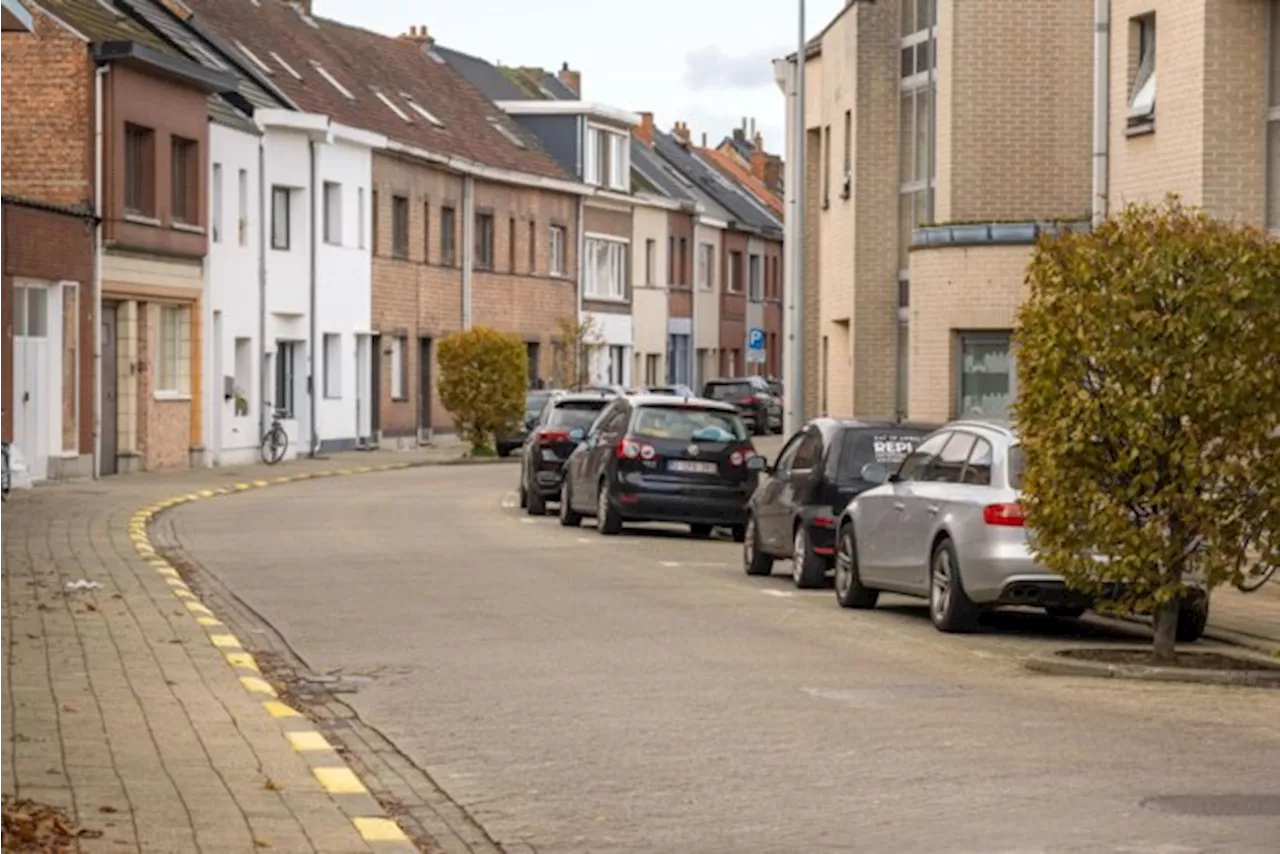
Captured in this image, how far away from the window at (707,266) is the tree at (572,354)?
709 inches

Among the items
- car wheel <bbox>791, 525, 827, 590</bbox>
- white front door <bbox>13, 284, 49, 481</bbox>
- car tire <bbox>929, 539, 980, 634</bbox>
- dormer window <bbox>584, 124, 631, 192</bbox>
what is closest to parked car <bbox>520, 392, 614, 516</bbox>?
white front door <bbox>13, 284, 49, 481</bbox>

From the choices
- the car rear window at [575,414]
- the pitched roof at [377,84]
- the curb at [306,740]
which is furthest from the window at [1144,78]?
the pitched roof at [377,84]

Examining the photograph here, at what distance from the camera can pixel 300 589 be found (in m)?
23.7

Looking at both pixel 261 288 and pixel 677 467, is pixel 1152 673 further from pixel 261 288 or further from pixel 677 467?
pixel 261 288

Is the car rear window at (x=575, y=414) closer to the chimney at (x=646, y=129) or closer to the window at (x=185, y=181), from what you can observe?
the window at (x=185, y=181)

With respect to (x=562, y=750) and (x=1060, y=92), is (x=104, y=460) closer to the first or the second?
(x=1060, y=92)

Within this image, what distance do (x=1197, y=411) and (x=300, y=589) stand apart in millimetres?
8778

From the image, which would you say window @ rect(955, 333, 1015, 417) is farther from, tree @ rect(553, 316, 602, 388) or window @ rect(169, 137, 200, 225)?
tree @ rect(553, 316, 602, 388)

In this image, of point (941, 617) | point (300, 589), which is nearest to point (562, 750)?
point (941, 617)

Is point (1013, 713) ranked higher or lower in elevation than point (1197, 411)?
lower

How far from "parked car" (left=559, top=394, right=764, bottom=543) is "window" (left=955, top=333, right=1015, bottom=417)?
497 centimetres

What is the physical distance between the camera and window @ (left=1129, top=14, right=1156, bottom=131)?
109 feet

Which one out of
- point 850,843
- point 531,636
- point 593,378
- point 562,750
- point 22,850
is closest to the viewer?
point 22,850

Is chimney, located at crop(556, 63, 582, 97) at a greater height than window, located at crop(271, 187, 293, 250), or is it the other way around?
chimney, located at crop(556, 63, 582, 97)
